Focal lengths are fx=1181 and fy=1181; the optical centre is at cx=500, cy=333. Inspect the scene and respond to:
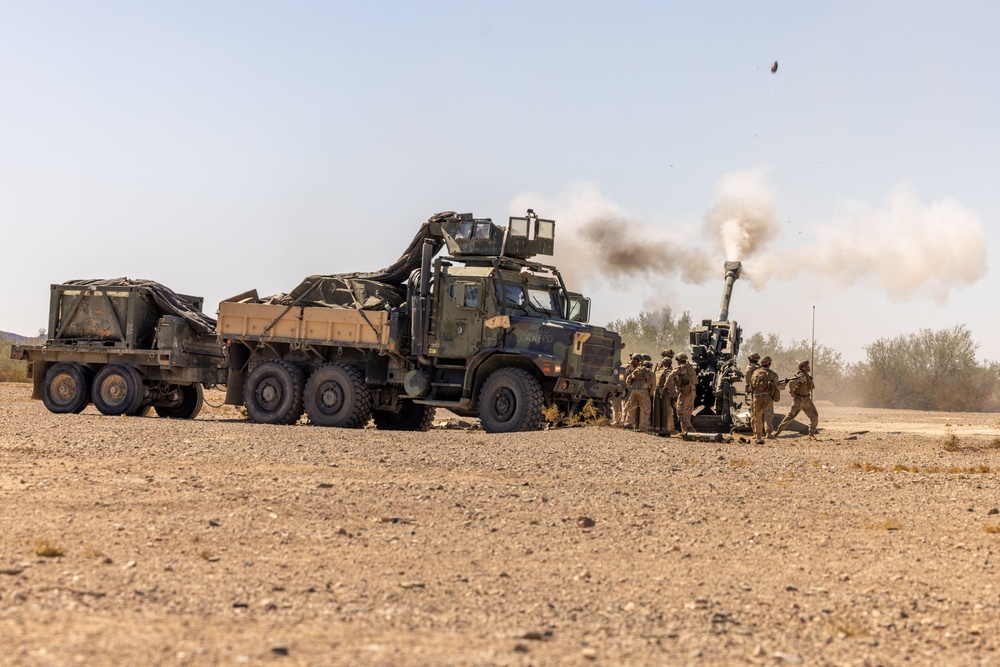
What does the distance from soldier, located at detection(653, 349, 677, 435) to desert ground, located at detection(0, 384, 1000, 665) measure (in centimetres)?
511

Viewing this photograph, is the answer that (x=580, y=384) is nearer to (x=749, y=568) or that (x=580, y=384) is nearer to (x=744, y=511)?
(x=744, y=511)

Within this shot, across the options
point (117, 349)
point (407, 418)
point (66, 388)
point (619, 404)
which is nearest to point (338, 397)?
point (407, 418)

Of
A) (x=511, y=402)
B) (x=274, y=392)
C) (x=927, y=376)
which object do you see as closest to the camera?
(x=511, y=402)

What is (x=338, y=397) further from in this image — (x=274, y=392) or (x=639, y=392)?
(x=639, y=392)

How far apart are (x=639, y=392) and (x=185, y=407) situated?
973cm

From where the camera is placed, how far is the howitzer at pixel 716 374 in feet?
71.7

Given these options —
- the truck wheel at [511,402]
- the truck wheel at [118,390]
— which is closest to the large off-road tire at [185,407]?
the truck wheel at [118,390]

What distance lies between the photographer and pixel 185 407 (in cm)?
2389

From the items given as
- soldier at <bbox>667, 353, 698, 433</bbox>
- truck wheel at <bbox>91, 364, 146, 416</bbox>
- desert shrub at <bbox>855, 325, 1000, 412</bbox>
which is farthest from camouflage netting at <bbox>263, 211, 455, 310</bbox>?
desert shrub at <bbox>855, 325, 1000, 412</bbox>

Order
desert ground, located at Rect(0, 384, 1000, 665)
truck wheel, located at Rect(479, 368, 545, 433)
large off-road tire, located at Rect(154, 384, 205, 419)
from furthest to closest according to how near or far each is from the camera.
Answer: large off-road tire, located at Rect(154, 384, 205, 419), truck wheel, located at Rect(479, 368, 545, 433), desert ground, located at Rect(0, 384, 1000, 665)

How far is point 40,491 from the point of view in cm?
1113

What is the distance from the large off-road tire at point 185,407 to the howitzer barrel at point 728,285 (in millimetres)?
10662

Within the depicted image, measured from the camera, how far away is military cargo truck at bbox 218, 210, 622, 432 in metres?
19.1

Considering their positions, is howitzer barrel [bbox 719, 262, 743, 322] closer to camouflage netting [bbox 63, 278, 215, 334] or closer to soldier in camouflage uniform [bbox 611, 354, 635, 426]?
soldier in camouflage uniform [bbox 611, 354, 635, 426]
